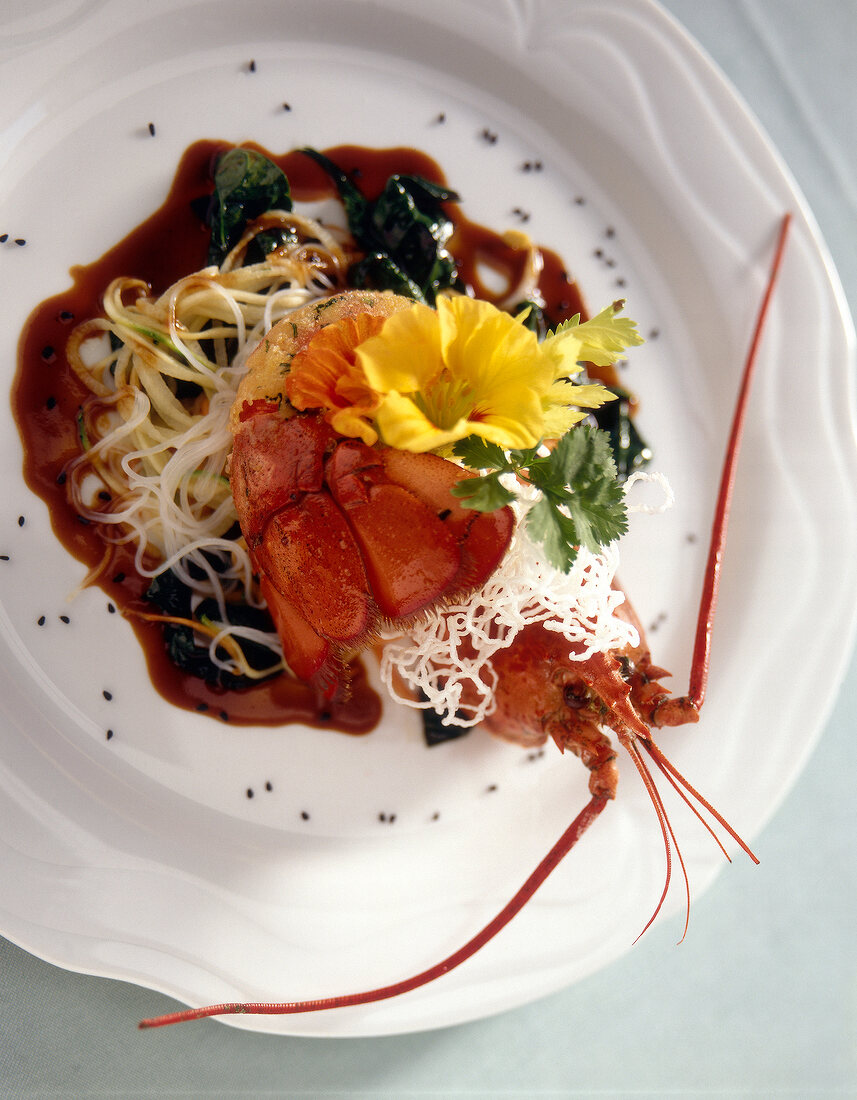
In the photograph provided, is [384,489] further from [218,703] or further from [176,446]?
[218,703]

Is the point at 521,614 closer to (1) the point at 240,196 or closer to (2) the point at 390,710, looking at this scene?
(2) the point at 390,710

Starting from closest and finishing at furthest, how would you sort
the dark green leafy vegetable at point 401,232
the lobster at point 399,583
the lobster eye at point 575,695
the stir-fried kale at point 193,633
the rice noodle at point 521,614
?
the lobster at point 399,583 < the rice noodle at point 521,614 < the lobster eye at point 575,695 < the stir-fried kale at point 193,633 < the dark green leafy vegetable at point 401,232

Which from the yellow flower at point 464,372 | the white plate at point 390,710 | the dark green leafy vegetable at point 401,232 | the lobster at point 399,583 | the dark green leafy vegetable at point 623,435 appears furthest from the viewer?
the dark green leafy vegetable at point 623,435

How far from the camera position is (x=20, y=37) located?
2.56m

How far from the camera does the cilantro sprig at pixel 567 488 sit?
1951 mm

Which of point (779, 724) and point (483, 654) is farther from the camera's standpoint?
point (779, 724)

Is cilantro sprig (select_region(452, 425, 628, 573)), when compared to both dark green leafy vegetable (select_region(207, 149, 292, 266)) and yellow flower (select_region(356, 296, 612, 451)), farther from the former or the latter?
dark green leafy vegetable (select_region(207, 149, 292, 266))

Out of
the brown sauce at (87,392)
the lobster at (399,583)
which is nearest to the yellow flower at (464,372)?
the lobster at (399,583)

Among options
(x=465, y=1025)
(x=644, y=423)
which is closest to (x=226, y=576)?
(x=644, y=423)

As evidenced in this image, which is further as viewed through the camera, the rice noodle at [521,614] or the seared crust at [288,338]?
the seared crust at [288,338]

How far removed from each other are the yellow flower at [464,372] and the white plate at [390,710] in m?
1.47

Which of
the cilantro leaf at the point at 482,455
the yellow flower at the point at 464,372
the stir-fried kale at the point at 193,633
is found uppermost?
the yellow flower at the point at 464,372

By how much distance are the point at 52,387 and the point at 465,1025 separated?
291 centimetres

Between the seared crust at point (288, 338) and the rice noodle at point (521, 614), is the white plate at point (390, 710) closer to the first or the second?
the rice noodle at point (521, 614)
